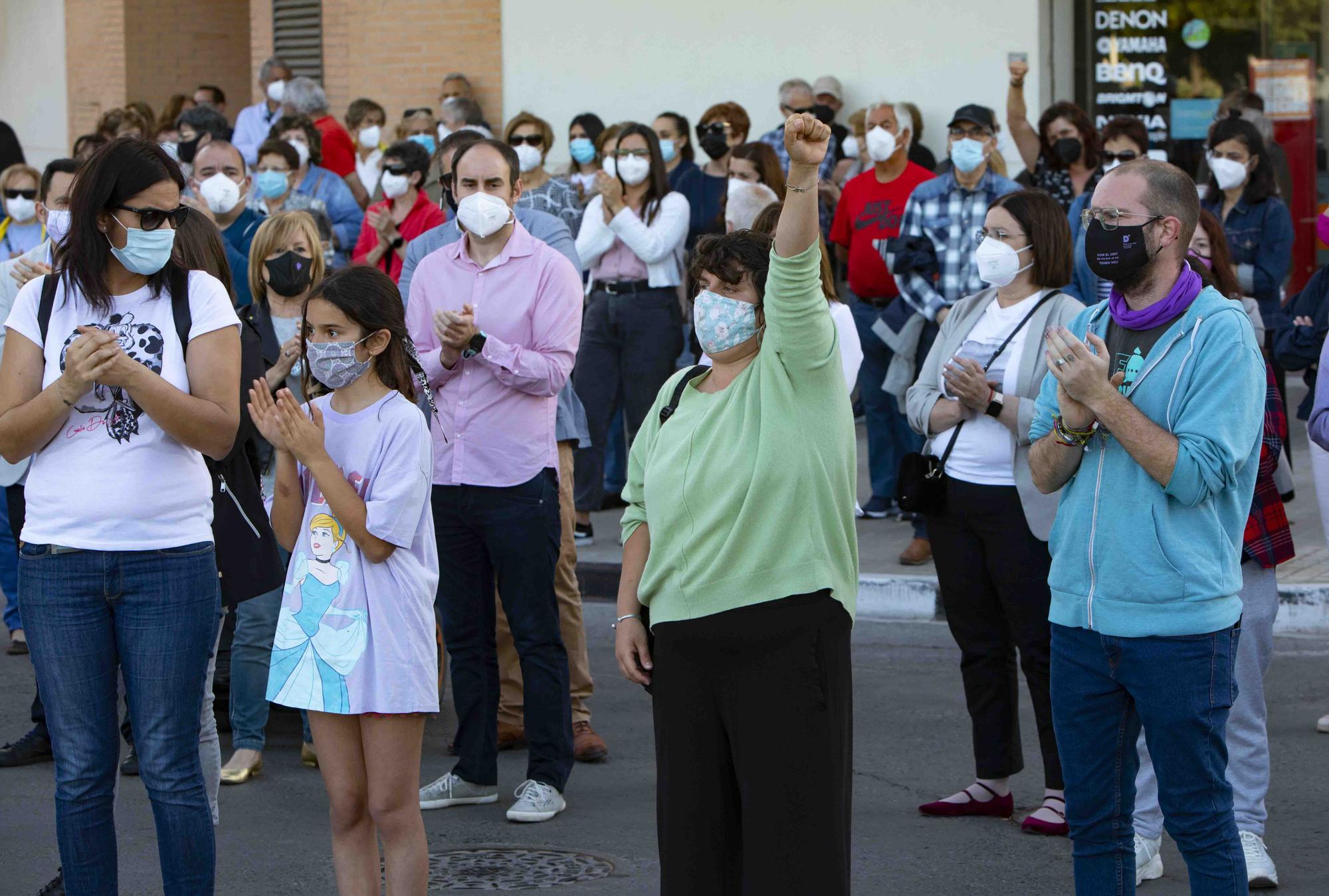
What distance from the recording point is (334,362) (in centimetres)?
461

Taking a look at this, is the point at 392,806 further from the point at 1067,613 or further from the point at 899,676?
the point at 899,676

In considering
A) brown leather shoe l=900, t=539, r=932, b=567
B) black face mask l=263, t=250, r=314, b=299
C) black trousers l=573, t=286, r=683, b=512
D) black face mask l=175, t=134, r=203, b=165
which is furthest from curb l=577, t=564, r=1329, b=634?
black face mask l=175, t=134, r=203, b=165

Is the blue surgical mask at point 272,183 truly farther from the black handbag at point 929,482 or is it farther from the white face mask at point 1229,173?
the black handbag at point 929,482

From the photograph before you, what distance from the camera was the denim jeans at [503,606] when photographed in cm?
587

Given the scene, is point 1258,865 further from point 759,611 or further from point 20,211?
point 20,211

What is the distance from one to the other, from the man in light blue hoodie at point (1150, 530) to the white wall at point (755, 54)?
864cm

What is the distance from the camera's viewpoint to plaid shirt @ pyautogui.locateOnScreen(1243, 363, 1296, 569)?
524 cm

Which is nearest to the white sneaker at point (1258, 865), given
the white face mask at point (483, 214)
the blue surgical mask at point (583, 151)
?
the white face mask at point (483, 214)

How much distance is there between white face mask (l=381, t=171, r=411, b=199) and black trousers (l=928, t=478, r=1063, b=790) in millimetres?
4744

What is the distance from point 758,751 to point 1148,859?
1.95 meters

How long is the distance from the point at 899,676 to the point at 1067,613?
359cm

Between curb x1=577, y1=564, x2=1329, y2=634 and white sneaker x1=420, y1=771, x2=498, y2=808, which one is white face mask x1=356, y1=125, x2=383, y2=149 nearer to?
curb x1=577, y1=564, x2=1329, y2=634

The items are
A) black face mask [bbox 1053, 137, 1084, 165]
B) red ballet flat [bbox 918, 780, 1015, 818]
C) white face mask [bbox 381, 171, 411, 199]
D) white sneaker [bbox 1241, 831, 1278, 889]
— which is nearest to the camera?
white sneaker [bbox 1241, 831, 1278, 889]

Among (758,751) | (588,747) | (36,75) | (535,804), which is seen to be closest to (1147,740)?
(758,751)
